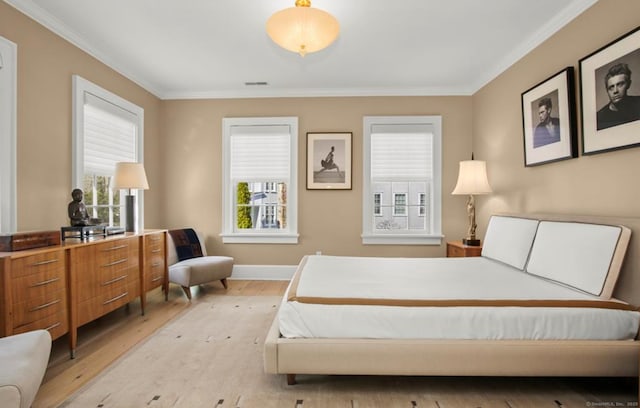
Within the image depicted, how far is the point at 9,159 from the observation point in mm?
2496

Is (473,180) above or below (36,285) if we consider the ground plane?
above

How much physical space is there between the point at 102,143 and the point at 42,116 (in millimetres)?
769

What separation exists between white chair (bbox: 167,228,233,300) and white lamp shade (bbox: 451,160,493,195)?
2.99 meters

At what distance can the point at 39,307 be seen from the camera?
2.11 meters

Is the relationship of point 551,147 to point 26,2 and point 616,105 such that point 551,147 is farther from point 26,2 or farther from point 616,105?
point 26,2

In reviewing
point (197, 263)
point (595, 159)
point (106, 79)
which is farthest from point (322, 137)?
point (595, 159)

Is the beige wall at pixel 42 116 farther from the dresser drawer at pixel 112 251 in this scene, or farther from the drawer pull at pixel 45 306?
the drawer pull at pixel 45 306

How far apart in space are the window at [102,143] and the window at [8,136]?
1.96ft

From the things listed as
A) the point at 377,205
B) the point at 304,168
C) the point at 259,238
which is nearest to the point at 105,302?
the point at 259,238

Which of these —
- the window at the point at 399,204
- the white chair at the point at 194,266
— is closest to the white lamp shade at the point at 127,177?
the white chair at the point at 194,266

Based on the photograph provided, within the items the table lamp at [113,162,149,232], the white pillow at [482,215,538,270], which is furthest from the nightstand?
the table lamp at [113,162,149,232]

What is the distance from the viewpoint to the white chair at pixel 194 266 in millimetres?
3776

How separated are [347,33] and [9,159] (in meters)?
2.96

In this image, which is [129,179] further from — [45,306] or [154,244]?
[45,306]
